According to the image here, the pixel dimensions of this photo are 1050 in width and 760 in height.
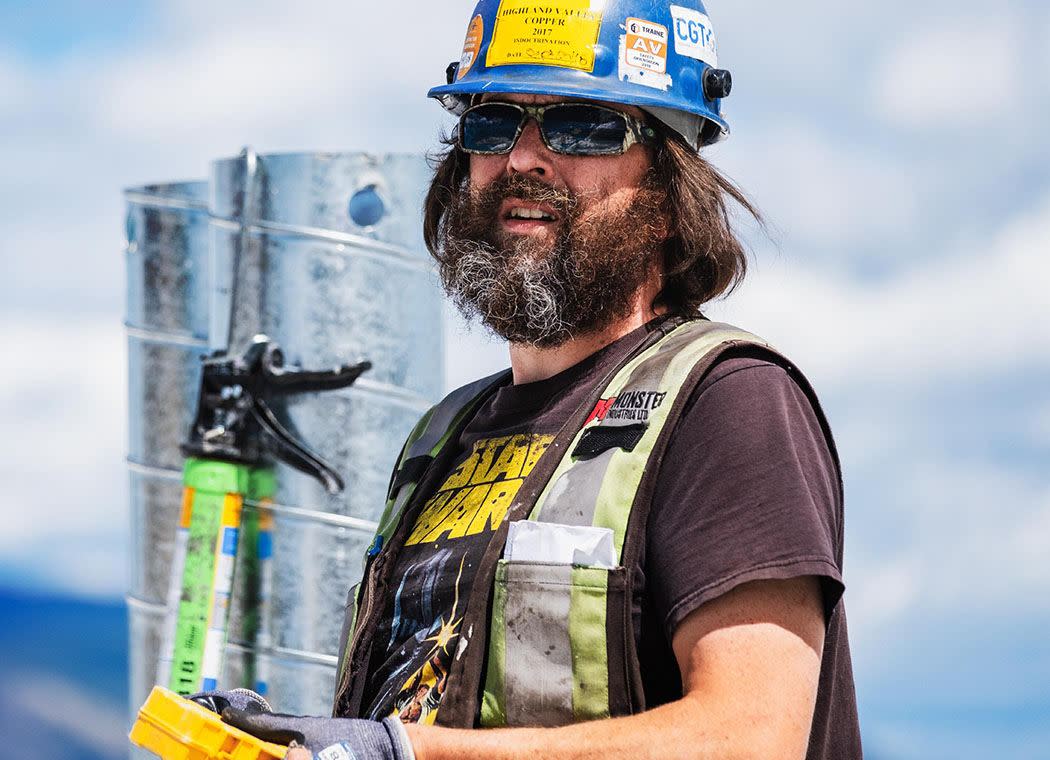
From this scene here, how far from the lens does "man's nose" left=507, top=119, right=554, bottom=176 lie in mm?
3029

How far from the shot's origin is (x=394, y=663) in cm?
274

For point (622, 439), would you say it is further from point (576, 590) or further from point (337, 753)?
point (337, 753)

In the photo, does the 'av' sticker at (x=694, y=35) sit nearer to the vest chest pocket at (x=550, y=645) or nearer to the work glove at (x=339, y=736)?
the vest chest pocket at (x=550, y=645)

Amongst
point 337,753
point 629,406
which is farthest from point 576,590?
point 337,753

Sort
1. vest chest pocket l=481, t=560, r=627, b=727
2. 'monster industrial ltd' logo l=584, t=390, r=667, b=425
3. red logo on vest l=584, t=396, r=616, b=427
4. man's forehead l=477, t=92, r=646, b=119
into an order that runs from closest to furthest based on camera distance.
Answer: vest chest pocket l=481, t=560, r=627, b=727 → 'monster industrial ltd' logo l=584, t=390, r=667, b=425 → red logo on vest l=584, t=396, r=616, b=427 → man's forehead l=477, t=92, r=646, b=119

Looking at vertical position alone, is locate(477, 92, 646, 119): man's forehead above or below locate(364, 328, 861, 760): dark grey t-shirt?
above

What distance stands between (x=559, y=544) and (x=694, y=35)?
4.43ft

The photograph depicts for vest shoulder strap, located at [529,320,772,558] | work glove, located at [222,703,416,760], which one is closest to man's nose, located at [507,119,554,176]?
vest shoulder strap, located at [529,320,772,558]

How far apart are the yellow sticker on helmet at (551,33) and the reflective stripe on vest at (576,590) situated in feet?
2.78

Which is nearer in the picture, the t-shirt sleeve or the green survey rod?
the t-shirt sleeve

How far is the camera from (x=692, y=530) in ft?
7.52

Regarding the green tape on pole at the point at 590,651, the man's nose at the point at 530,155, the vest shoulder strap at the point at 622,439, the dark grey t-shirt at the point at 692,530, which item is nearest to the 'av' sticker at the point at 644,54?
the man's nose at the point at 530,155

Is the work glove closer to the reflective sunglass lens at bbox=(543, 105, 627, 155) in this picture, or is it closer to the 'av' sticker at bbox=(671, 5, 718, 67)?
the reflective sunglass lens at bbox=(543, 105, 627, 155)

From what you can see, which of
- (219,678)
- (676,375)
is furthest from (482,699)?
(219,678)
